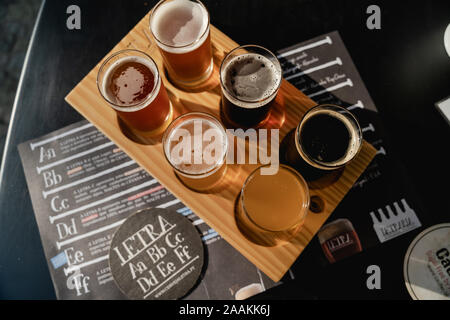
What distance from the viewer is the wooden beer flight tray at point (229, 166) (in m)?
0.93

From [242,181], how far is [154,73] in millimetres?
407

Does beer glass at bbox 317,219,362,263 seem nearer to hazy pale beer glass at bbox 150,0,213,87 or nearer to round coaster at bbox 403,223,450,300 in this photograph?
round coaster at bbox 403,223,450,300

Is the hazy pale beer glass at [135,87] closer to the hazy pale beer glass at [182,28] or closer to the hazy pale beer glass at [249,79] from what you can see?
the hazy pale beer glass at [182,28]

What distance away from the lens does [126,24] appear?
3.89ft

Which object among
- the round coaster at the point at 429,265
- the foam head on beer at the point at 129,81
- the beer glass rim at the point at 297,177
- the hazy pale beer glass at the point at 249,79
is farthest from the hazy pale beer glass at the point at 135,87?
the round coaster at the point at 429,265

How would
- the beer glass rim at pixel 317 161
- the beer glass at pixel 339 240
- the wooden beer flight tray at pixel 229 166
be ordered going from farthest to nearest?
the beer glass at pixel 339 240
the wooden beer flight tray at pixel 229 166
the beer glass rim at pixel 317 161

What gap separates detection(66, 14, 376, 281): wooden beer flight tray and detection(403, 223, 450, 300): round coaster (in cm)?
32

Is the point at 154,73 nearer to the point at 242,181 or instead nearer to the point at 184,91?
the point at 184,91

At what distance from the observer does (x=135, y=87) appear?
0.92 m

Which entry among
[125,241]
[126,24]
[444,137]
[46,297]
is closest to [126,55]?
[126,24]

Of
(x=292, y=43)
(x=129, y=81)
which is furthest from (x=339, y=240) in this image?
(x=129, y=81)

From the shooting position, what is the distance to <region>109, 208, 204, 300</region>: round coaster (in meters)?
1.06

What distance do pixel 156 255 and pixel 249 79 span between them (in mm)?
649

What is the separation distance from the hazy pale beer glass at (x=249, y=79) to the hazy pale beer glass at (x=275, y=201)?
162mm
